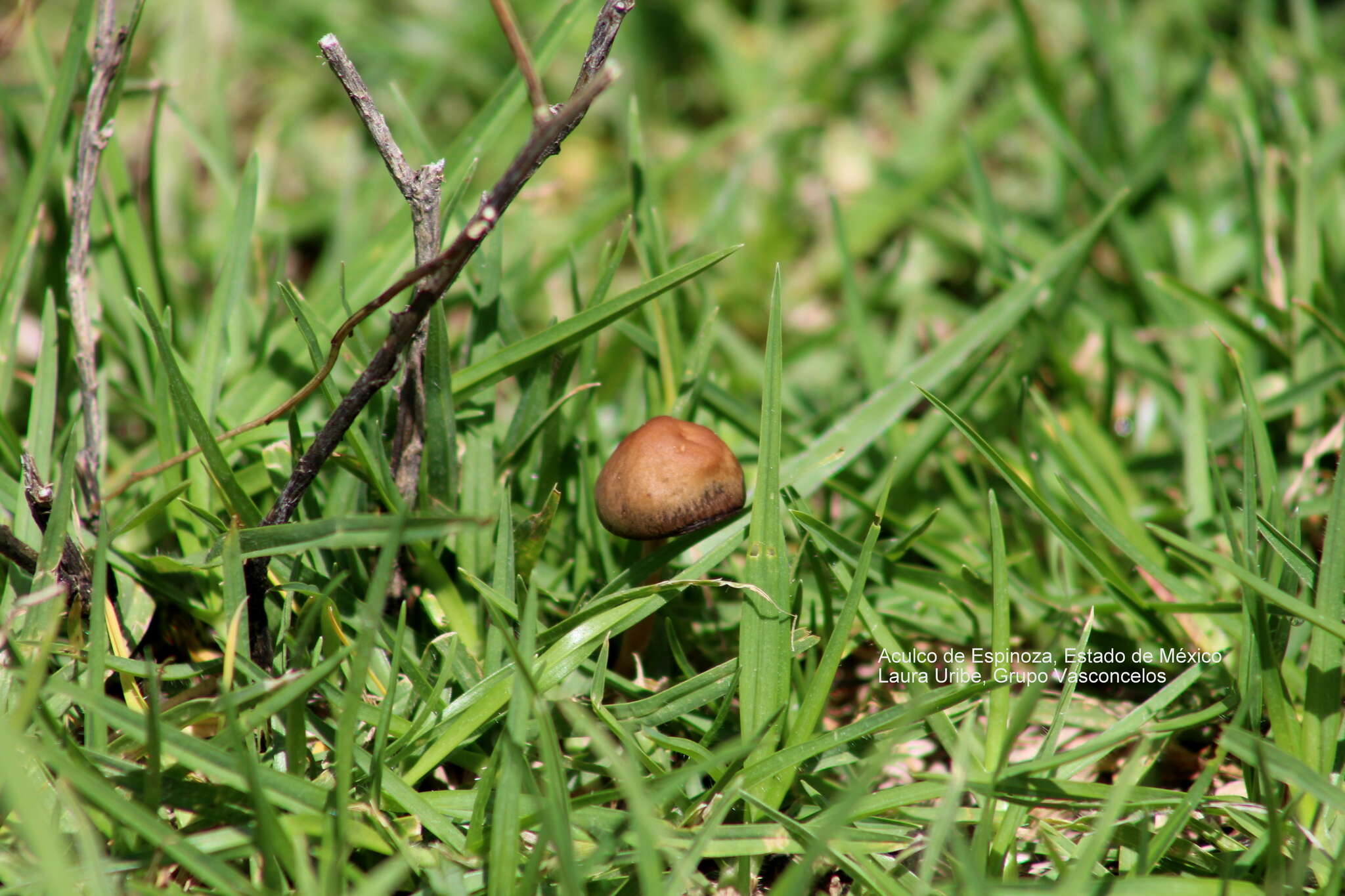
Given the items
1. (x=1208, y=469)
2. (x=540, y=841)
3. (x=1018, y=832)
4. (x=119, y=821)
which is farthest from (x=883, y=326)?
(x=119, y=821)

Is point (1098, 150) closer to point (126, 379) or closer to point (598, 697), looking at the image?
point (598, 697)

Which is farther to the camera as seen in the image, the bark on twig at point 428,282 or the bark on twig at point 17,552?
the bark on twig at point 17,552

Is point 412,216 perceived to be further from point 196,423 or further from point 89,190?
point 89,190

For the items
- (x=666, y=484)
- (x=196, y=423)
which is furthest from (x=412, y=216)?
(x=666, y=484)

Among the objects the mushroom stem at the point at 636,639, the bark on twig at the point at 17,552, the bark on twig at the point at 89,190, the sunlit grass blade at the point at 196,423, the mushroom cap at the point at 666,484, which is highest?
the bark on twig at the point at 89,190

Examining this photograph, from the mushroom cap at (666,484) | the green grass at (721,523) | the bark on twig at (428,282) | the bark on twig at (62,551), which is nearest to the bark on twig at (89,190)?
the green grass at (721,523)

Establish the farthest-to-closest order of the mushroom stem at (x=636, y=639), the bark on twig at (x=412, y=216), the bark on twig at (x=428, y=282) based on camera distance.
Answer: the mushroom stem at (x=636, y=639) → the bark on twig at (x=412, y=216) → the bark on twig at (x=428, y=282)

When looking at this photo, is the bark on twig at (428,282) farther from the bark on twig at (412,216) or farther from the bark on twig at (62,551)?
the bark on twig at (62,551)
